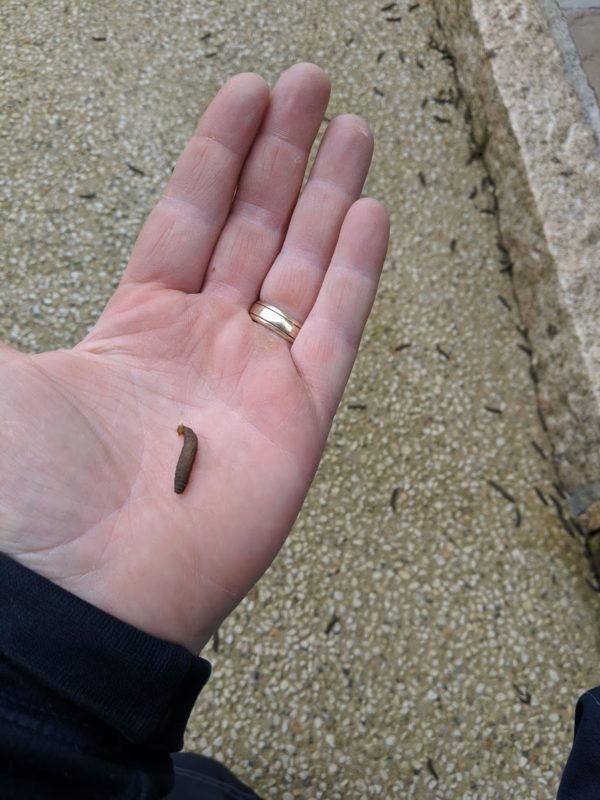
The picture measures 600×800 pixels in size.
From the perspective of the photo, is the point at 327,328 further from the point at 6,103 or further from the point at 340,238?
the point at 6,103

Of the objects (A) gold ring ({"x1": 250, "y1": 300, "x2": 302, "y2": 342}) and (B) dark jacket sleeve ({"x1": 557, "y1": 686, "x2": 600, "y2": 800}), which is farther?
(A) gold ring ({"x1": 250, "y1": 300, "x2": 302, "y2": 342})

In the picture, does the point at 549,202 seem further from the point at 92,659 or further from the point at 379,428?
the point at 92,659

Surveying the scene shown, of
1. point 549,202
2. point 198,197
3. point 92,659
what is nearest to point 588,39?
point 549,202

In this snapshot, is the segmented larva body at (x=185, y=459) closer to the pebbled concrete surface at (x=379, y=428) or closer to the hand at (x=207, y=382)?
the hand at (x=207, y=382)

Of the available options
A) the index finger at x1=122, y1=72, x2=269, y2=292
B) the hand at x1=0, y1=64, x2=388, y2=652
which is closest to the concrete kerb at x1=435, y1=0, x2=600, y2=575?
the hand at x1=0, y1=64, x2=388, y2=652

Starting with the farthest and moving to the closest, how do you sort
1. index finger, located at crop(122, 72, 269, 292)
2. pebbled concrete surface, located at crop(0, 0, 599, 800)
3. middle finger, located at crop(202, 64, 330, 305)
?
1. pebbled concrete surface, located at crop(0, 0, 599, 800)
2. middle finger, located at crop(202, 64, 330, 305)
3. index finger, located at crop(122, 72, 269, 292)

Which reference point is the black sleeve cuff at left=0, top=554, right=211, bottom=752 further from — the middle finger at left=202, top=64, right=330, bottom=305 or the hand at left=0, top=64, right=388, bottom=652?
the middle finger at left=202, top=64, right=330, bottom=305

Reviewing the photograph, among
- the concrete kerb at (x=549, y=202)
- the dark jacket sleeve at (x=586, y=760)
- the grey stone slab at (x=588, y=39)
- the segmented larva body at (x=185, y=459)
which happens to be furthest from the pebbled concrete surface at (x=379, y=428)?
the segmented larva body at (x=185, y=459)
